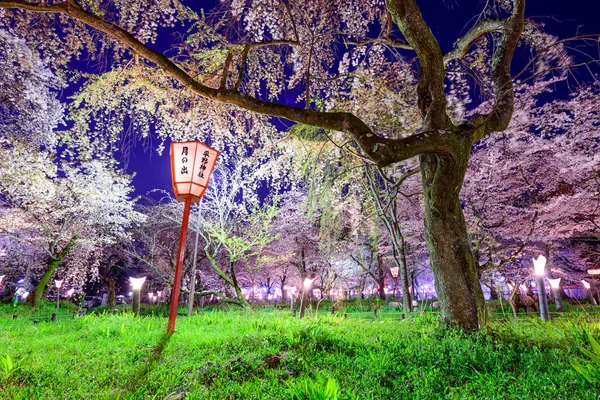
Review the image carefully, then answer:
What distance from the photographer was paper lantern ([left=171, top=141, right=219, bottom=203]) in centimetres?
514

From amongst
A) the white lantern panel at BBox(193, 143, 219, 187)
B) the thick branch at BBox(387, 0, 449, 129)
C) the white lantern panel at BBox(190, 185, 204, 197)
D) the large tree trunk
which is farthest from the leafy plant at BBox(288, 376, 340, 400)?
the thick branch at BBox(387, 0, 449, 129)

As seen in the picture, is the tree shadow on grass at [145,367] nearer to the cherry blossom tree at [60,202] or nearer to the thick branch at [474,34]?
the thick branch at [474,34]

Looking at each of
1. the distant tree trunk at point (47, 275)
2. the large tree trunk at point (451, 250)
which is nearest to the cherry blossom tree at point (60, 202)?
the distant tree trunk at point (47, 275)

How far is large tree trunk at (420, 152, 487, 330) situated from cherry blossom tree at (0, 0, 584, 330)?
0.02 metres

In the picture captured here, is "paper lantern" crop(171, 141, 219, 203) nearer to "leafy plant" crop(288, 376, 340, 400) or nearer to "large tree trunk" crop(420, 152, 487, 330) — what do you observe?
"leafy plant" crop(288, 376, 340, 400)

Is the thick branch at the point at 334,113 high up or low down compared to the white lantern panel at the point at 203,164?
up

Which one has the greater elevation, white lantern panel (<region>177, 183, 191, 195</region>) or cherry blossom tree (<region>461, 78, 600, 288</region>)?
cherry blossom tree (<region>461, 78, 600, 288</region>)

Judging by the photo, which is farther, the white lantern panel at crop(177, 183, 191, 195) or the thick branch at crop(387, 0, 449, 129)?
the thick branch at crop(387, 0, 449, 129)

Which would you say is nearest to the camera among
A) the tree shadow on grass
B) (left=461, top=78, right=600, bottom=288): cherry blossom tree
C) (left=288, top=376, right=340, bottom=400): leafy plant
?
(left=288, top=376, right=340, bottom=400): leafy plant

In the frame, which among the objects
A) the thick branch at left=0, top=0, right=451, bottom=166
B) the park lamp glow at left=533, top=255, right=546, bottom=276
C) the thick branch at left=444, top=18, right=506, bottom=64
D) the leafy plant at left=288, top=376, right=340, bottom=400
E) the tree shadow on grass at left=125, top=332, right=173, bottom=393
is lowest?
the tree shadow on grass at left=125, top=332, right=173, bottom=393

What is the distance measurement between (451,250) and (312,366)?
9.78 ft

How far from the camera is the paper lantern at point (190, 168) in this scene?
514 cm

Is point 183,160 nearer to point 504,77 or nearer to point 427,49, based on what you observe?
point 427,49

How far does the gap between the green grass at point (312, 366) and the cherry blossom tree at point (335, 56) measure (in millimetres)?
1022
